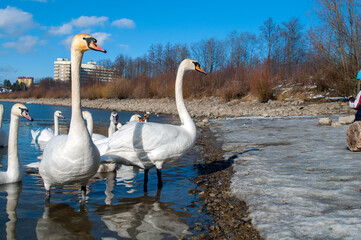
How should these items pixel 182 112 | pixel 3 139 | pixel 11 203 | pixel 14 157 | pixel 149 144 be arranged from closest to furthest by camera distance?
1. pixel 11 203
2. pixel 149 144
3. pixel 14 157
4. pixel 182 112
5. pixel 3 139

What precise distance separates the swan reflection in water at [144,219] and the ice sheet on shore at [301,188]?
0.80m

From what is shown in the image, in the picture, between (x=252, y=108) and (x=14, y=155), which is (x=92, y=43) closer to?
(x=14, y=155)

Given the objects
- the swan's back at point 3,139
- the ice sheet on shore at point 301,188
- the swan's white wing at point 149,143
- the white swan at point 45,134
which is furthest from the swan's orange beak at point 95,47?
the white swan at point 45,134

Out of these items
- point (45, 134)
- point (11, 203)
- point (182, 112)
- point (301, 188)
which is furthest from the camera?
point (45, 134)

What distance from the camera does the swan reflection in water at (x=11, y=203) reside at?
3206mm

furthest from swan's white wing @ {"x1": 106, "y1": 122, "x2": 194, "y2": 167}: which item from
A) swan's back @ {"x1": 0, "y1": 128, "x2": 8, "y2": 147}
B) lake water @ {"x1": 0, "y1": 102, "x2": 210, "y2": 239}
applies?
swan's back @ {"x1": 0, "y1": 128, "x2": 8, "y2": 147}

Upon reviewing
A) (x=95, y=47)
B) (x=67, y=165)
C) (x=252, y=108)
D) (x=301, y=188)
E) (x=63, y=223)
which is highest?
(x=95, y=47)

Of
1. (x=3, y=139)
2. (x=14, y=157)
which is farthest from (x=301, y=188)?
(x=3, y=139)

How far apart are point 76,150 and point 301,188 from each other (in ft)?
8.56

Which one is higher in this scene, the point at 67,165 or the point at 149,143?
the point at 149,143

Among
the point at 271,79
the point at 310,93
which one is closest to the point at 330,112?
the point at 310,93

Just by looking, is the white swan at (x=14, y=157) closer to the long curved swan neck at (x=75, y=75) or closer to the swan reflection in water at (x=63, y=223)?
the swan reflection in water at (x=63, y=223)

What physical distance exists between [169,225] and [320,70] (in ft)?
63.7

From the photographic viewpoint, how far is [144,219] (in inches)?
138
